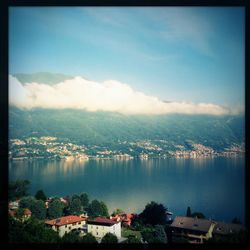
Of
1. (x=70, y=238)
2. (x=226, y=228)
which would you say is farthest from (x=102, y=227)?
(x=226, y=228)

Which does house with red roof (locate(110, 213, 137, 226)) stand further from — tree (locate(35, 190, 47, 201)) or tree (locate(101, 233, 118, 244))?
tree (locate(35, 190, 47, 201))

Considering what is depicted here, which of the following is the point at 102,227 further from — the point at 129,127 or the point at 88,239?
the point at 129,127

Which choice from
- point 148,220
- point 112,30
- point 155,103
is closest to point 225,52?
point 155,103

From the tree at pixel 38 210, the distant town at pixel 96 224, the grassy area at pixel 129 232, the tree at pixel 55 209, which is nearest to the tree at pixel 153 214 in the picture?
the distant town at pixel 96 224

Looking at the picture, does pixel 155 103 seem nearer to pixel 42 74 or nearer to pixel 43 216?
pixel 42 74

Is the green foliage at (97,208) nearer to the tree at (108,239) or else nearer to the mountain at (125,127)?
the tree at (108,239)
